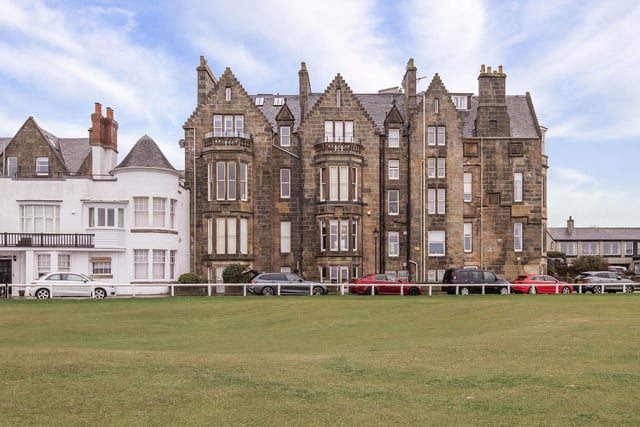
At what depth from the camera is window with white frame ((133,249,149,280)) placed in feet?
155

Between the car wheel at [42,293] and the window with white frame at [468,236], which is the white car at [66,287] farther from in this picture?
the window with white frame at [468,236]

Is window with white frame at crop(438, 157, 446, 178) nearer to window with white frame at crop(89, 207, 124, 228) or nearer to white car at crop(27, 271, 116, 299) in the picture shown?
window with white frame at crop(89, 207, 124, 228)

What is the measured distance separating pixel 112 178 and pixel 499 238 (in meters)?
30.6

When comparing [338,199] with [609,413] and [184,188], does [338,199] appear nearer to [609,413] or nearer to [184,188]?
[184,188]

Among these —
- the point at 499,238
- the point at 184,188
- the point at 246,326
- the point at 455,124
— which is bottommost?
the point at 246,326

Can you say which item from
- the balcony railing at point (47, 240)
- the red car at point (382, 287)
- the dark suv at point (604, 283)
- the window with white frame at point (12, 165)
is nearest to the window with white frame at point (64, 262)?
the balcony railing at point (47, 240)

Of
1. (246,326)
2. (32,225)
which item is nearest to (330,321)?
(246,326)

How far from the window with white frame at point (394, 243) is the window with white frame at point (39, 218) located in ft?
82.6

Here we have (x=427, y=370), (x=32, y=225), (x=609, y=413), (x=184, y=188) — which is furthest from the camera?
(x=184, y=188)

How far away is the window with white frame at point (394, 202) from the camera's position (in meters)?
53.8

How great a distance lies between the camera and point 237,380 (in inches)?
500

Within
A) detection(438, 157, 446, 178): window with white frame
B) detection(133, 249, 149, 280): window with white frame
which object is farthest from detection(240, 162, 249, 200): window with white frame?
detection(438, 157, 446, 178): window with white frame

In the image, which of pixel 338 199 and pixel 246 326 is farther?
pixel 338 199

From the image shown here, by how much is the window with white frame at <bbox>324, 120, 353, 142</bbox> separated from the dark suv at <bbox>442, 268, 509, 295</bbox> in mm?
14562
